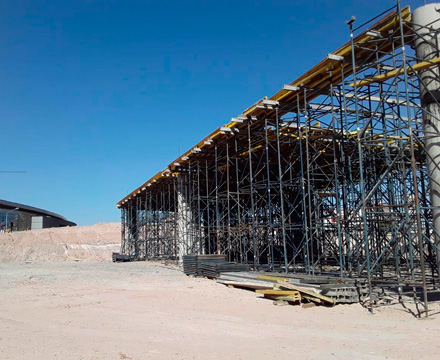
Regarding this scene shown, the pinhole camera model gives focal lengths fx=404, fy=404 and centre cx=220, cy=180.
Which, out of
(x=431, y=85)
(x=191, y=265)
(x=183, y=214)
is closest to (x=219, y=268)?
(x=191, y=265)

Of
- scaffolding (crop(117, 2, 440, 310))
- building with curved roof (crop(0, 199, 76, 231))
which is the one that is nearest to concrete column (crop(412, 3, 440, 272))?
scaffolding (crop(117, 2, 440, 310))

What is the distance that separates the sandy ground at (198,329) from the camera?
676cm

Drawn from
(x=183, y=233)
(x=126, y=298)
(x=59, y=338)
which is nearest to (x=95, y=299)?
(x=126, y=298)

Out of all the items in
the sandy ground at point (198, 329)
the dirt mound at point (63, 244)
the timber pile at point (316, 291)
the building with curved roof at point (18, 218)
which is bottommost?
the sandy ground at point (198, 329)

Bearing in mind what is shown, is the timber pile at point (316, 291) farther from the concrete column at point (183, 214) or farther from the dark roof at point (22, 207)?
the dark roof at point (22, 207)

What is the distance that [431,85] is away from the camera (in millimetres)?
12016

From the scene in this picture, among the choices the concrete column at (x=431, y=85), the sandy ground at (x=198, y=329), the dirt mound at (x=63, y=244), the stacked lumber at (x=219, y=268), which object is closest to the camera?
the sandy ground at (x=198, y=329)

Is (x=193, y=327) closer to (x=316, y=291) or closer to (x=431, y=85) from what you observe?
(x=316, y=291)

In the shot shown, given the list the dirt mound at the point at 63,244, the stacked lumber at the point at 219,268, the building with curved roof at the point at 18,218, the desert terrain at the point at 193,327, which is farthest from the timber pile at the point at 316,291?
the building with curved roof at the point at 18,218

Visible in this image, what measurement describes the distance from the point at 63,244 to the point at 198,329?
44.8 metres

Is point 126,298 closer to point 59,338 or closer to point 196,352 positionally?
point 59,338

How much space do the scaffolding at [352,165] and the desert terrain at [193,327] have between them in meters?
2.03

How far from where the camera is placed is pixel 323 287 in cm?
1125

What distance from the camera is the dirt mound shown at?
1615 inches
